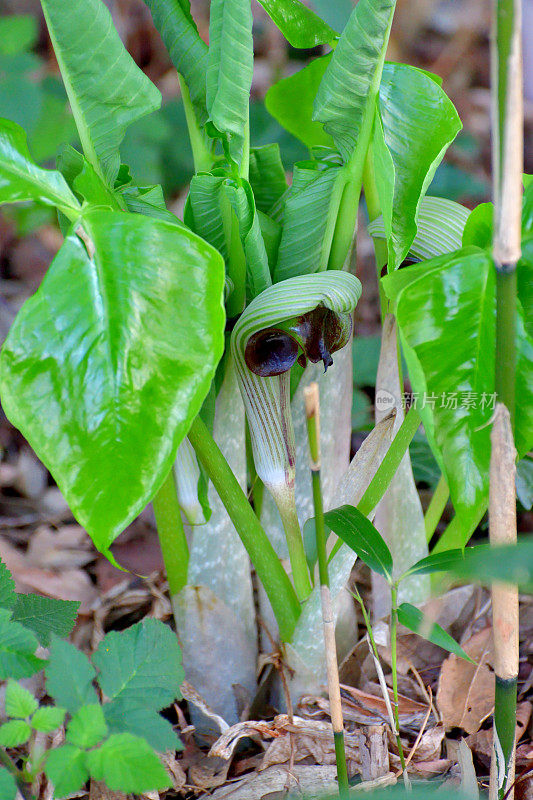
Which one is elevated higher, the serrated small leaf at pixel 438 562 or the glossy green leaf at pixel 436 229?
the glossy green leaf at pixel 436 229

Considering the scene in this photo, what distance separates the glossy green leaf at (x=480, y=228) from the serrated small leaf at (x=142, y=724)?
413 mm

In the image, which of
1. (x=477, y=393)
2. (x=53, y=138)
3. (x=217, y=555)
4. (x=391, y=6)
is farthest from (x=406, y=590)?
(x=53, y=138)

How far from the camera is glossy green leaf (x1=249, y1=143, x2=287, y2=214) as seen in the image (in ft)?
2.37

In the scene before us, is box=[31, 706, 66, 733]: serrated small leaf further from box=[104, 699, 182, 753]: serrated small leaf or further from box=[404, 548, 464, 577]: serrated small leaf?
box=[404, 548, 464, 577]: serrated small leaf

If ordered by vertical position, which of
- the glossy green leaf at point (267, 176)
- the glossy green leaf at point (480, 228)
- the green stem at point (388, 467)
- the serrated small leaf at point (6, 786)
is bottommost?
the serrated small leaf at point (6, 786)

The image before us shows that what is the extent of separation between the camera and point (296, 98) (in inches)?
30.9

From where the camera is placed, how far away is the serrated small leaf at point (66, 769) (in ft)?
1.47

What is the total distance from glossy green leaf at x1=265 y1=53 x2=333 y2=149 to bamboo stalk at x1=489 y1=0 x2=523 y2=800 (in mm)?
377

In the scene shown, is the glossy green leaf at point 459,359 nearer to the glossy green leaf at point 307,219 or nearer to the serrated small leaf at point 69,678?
the glossy green leaf at point 307,219

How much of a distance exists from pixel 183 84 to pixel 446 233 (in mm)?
279

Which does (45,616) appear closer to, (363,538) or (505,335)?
(363,538)

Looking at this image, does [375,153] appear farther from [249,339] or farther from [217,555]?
[217,555]

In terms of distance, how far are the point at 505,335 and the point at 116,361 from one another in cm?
25

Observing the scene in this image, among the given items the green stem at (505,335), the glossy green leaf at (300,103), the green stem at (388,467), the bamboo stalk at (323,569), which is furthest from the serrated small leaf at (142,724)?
the glossy green leaf at (300,103)
